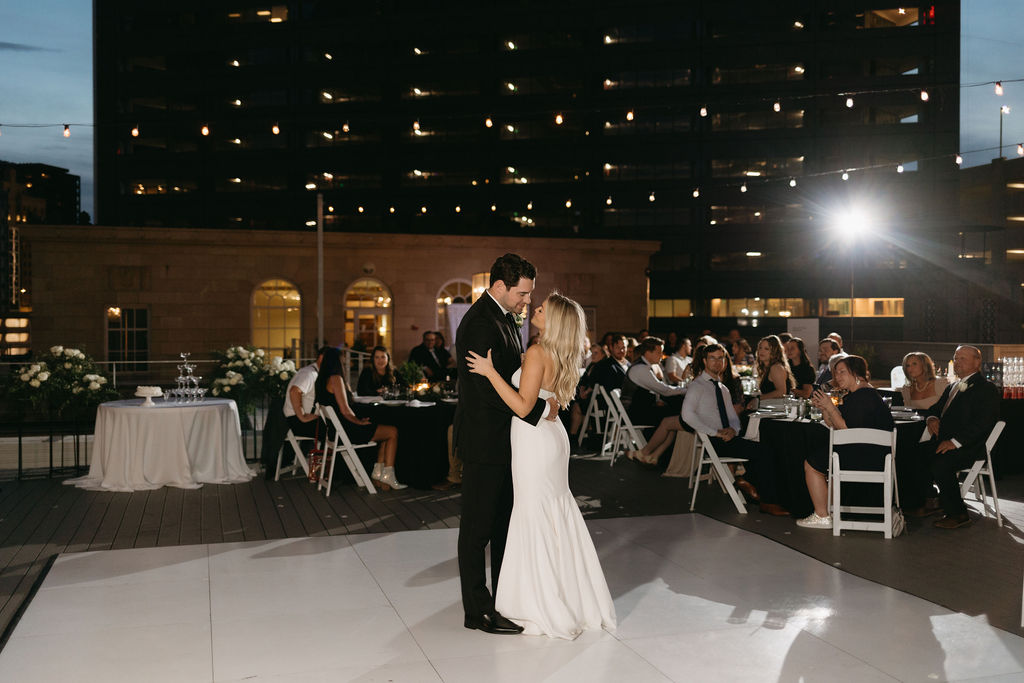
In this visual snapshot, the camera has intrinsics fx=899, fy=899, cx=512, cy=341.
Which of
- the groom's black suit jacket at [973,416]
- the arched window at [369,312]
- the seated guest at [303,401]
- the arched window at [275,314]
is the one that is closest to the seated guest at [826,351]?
the groom's black suit jacket at [973,416]

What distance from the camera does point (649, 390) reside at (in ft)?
34.4

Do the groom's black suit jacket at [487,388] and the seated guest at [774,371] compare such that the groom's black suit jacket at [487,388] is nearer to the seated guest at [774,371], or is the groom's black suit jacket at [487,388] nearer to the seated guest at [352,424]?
the seated guest at [352,424]

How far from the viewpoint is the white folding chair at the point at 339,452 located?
8.47m

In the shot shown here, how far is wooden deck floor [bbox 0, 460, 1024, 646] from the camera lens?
6.45 meters

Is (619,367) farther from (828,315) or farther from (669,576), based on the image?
(828,315)

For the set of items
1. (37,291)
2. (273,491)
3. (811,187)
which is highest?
(811,187)

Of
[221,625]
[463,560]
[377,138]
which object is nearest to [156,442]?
[221,625]

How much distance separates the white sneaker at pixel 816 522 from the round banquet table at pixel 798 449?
0.24 meters

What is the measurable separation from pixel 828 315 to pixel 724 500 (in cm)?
3807

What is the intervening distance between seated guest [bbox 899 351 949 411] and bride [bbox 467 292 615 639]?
539 cm

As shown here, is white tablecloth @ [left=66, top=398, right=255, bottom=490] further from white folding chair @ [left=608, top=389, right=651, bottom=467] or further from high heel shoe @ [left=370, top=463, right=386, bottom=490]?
white folding chair @ [left=608, top=389, right=651, bottom=467]

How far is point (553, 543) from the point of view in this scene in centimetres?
448

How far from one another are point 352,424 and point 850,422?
15.2ft

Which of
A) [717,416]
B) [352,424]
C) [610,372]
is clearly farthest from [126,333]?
[717,416]
